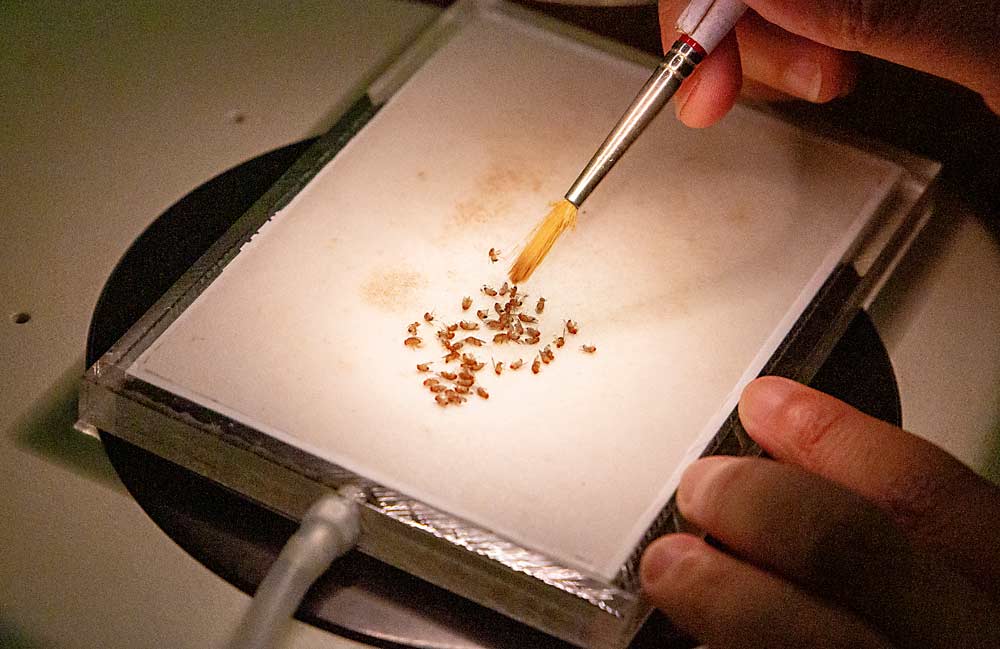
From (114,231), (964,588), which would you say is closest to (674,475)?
(964,588)

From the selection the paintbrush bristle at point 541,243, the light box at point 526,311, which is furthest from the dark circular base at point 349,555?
the paintbrush bristle at point 541,243

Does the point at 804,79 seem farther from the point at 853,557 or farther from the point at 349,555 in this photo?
the point at 349,555

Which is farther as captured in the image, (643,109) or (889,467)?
(643,109)

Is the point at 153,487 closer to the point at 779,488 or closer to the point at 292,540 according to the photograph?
the point at 292,540

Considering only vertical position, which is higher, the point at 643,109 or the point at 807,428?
the point at 643,109

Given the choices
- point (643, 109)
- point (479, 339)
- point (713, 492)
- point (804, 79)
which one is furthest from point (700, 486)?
point (804, 79)

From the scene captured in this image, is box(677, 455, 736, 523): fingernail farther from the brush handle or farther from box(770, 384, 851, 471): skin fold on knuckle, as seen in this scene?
the brush handle

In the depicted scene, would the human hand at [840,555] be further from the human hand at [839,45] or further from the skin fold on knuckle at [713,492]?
the human hand at [839,45]

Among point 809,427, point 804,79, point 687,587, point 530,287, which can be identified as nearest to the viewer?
point 687,587
